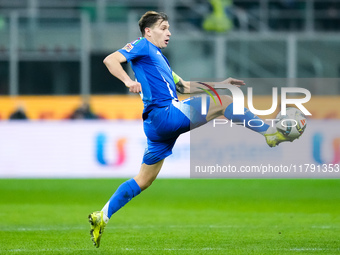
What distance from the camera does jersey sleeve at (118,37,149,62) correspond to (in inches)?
255

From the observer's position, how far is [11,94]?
18.1m

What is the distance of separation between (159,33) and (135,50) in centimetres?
41

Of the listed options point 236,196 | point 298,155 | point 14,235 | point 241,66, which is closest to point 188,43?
point 241,66

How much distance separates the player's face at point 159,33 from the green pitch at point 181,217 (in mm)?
1993

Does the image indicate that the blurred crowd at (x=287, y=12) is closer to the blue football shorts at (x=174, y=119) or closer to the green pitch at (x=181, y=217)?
the green pitch at (x=181, y=217)

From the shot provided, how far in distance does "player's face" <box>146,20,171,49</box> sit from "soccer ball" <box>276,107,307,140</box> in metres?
1.32

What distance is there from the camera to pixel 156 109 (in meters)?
6.70

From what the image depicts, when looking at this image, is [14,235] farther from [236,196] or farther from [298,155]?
[298,155]

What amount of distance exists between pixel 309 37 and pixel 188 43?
3.09 metres

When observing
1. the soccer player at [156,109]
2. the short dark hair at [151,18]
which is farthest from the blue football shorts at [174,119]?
the short dark hair at [151,18]

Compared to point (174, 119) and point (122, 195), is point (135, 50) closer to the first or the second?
point (174, 119)

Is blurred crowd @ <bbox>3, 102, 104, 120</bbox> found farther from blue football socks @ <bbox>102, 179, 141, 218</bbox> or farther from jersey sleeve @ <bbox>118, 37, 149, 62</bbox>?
jersey sleeve @ <bbox>118, 37, 149, 62</bbox>

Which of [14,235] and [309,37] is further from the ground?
[309,37]

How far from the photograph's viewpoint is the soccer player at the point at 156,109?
21.5ft
